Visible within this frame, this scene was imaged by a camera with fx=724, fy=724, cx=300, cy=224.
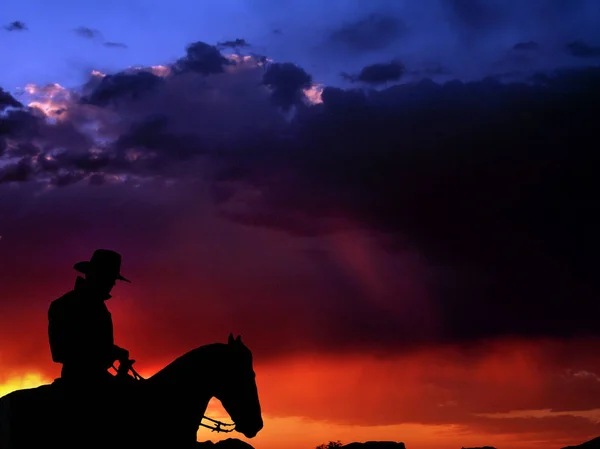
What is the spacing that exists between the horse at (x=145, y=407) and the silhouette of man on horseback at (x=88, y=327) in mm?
315

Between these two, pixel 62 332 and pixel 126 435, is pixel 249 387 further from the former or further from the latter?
pixel 62 332

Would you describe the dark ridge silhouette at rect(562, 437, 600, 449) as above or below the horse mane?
below

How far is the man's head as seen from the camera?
41.0 feet

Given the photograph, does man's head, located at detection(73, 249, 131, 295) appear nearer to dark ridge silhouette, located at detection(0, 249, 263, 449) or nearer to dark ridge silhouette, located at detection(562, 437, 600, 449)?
dark ridge silhouette, located at detection(0, 249, 263, 449)

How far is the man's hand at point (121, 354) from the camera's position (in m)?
12.7

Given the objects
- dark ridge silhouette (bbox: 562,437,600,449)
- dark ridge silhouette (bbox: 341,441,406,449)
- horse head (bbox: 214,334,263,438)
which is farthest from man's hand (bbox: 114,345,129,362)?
dark ridge silhouette (bbox: 341,441,406,449)

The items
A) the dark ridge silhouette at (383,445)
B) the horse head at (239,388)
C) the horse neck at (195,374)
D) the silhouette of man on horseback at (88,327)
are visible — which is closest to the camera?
the silhouette of man on horseback at (88,327)

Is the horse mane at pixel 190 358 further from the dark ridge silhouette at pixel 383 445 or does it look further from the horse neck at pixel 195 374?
the dark ridge silhouette at pixel 383 445

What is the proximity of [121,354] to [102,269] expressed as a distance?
1.55 m

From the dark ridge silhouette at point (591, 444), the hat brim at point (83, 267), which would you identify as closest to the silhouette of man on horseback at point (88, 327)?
the hat brim at point (83, 267)

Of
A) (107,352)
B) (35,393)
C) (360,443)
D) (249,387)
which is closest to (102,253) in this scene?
(107,352)

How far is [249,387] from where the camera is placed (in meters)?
13.2

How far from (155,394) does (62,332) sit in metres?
1.92

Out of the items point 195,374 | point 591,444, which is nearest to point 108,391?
point 195,374
